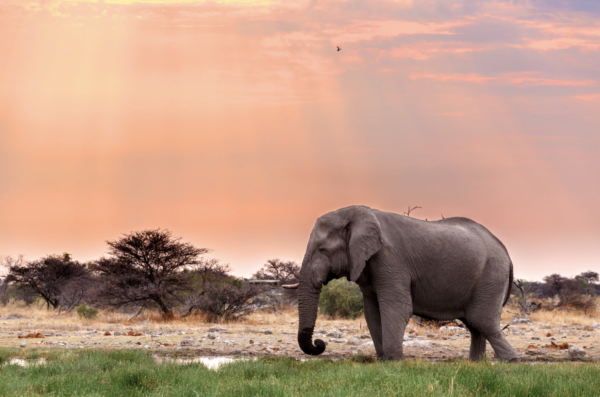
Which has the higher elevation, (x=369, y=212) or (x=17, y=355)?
(x=369, y=212)

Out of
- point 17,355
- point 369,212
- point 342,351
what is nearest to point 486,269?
point 369,212

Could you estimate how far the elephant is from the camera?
456 inches

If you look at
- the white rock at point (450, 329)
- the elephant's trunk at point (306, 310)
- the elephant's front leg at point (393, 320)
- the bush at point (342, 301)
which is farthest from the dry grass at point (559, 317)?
the elephant's trunk at point (306, 310)

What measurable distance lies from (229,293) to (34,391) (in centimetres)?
1823

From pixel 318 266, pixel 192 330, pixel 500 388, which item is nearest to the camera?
pixel 500 388

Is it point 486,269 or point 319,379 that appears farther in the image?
point 486,269

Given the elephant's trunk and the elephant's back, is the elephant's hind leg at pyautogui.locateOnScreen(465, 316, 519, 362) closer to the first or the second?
the elephant's back

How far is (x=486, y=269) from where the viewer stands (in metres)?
12.6

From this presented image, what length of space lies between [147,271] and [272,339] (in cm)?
1285

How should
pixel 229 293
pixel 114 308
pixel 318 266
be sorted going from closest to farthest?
pixel 318 266 → pixel 229 293 → pixel 114 308

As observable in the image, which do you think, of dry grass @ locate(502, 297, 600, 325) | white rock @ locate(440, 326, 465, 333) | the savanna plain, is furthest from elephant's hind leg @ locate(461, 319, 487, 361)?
dry grass @ locate(502, 297, 600, 325)

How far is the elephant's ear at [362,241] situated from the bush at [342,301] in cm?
1644

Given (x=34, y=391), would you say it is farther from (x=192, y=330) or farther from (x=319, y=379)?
(x=192, y=330)

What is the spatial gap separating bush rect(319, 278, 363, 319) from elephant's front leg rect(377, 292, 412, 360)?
16255 millimetres
